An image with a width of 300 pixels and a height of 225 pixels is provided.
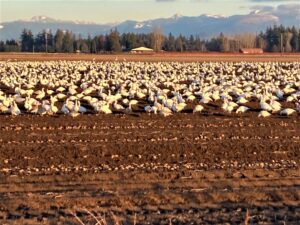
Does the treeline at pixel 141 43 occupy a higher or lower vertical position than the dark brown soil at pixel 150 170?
higher

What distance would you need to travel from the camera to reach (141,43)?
125 m

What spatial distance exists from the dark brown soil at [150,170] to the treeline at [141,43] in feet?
A: 317

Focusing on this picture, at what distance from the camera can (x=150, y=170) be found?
1270 centimetres

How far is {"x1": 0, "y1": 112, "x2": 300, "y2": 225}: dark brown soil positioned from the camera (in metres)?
9.33

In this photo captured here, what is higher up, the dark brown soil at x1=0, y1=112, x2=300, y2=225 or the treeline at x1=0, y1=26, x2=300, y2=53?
the treeline at x1=0, y1=26, x2=300, y2=53

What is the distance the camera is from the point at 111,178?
11.9 meters

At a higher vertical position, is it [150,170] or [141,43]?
[141,43]

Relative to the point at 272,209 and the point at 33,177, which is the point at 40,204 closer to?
the point at 33,177

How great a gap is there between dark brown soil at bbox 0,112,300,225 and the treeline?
96603mm

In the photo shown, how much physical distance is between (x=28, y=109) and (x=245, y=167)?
38.7ft

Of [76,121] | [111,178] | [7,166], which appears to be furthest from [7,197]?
[76,121]

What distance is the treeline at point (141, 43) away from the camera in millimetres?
118812

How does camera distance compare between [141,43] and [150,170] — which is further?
[141,43]

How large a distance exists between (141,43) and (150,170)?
371 feet
